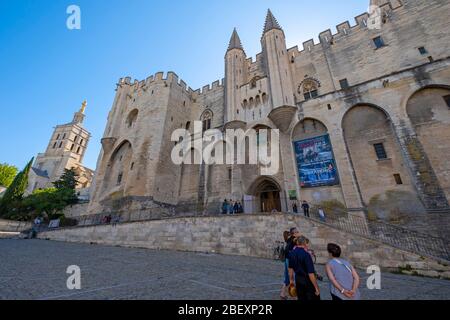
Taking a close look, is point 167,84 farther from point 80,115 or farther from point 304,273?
point 80,115

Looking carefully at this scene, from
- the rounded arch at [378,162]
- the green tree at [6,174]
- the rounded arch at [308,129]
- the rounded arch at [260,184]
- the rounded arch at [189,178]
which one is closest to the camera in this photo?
the rounded arch at [378,162]

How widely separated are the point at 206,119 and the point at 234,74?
6.08 m

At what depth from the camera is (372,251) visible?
7395mm

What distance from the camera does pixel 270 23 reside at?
2045cm

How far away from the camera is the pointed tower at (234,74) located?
19.1 meters

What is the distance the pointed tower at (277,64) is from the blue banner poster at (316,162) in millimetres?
3938

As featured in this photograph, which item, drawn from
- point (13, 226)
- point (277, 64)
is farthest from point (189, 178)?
point (13, 226)

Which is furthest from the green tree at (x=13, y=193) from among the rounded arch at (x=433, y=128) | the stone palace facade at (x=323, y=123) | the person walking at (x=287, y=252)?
the rounded arch at (x=433, y=128)

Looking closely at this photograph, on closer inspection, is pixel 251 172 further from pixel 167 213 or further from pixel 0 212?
pixel 0 212

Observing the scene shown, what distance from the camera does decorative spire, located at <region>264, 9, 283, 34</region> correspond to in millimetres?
19938

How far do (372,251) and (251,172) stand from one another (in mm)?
9824

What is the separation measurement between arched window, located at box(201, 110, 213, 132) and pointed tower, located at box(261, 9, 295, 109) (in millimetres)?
8293

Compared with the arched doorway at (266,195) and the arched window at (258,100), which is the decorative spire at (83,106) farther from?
the arched doorway at (266,195)
